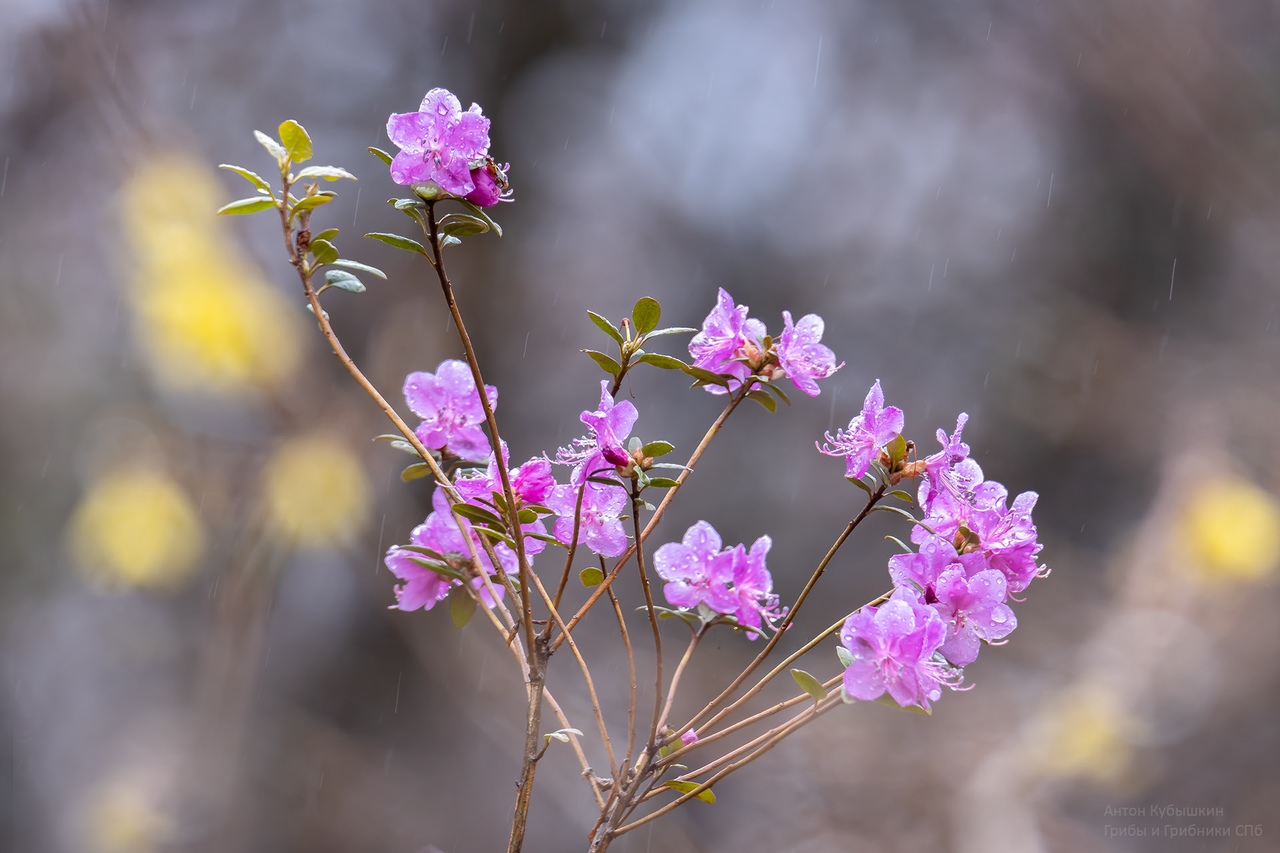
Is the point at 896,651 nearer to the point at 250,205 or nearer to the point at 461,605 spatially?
the point at 461,605

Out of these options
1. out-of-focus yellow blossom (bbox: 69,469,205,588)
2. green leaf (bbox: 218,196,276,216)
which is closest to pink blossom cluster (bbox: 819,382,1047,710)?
green leaf (bbox: 218,196,276,216)

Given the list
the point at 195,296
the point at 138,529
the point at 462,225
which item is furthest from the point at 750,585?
the point at 138,529

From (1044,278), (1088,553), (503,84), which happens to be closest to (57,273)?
(503,84)

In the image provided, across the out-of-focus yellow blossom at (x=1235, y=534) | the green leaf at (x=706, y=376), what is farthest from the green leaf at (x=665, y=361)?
the out-of-focus yellow blossom at (x=1235, y=534)

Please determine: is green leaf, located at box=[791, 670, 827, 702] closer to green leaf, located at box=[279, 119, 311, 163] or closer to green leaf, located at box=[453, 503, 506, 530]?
green leaf, located at box=[453, 503, 506, 530]

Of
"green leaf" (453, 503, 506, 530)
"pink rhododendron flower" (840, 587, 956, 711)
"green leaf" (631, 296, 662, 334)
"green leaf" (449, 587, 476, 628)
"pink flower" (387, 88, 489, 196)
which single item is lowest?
"pink rhododendron flower" (840, 587, 956, 711)

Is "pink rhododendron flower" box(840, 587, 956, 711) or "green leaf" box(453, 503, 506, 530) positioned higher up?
→ "green leaf" box(453, 503, 506, 530)

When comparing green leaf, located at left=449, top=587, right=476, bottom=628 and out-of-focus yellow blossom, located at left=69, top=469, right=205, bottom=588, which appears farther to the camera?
out-of-focus yellow blossom, located at left=69, top=469, right=205, bottom=588
